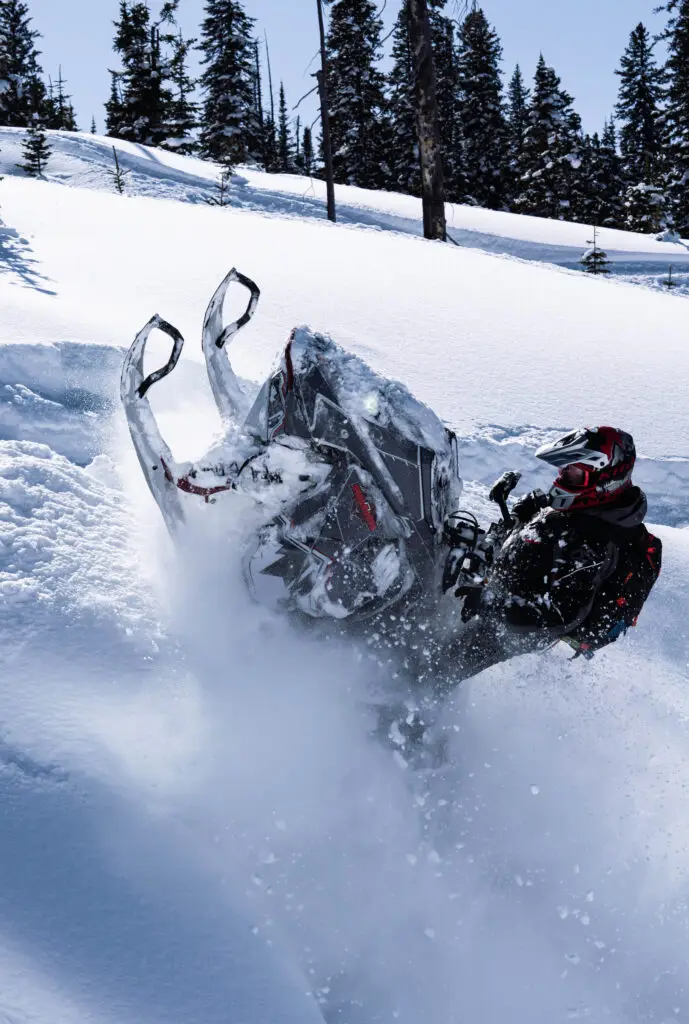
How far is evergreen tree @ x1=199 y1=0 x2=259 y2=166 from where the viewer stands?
111ft

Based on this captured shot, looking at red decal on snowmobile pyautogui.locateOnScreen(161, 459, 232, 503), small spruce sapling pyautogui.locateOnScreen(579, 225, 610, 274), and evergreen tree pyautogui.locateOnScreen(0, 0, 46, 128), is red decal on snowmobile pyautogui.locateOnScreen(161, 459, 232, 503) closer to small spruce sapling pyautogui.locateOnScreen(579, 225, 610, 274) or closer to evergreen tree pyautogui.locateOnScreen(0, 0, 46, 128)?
small spruce sapling pyautogui.locateOnScreen(579, 225, 610, 274)

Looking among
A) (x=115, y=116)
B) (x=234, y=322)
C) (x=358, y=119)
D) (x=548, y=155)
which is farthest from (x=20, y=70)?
(x=234, y=322)

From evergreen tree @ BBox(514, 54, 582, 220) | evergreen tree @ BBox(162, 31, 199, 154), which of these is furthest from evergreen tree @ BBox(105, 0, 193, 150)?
evergreen tree @ BBox(514, 54, 582, 220)

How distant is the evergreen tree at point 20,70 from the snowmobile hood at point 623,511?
28104 mm

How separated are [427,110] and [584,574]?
1277 centimetres

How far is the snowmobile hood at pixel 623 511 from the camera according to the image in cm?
337

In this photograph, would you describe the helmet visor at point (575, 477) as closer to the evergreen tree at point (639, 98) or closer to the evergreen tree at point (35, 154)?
the evergreen tree at point (35, 154)

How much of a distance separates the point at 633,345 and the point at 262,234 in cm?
545

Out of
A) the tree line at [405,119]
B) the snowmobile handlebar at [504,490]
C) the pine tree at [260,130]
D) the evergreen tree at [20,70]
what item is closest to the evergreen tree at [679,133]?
the tree line at [405,119]

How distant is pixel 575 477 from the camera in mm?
3398

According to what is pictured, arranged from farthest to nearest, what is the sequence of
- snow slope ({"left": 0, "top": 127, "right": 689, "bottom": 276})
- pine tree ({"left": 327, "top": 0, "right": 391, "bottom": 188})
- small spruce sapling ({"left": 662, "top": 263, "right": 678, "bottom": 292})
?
pine tree ({"left": 327, "top": 0, "right": 391, "bottom": 188}), snow slope ({"left": 0, "top": 127, "right": 689, "bottom": 276}), small spruce sapling ({"left": 662, "top": 263, "right": 678, "bottom": 292})

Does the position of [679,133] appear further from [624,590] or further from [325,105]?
[624,590]

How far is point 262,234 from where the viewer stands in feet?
37.0

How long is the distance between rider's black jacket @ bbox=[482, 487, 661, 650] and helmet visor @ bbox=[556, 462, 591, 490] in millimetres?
112
